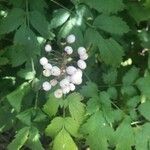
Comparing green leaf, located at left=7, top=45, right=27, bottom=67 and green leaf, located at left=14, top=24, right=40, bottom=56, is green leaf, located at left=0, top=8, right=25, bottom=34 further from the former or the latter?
green leaf, located at left=7, top=45, right=27, bottom=67

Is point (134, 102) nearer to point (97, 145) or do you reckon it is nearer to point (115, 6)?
point (97, 145)

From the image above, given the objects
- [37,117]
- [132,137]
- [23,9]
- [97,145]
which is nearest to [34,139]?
[37,117]

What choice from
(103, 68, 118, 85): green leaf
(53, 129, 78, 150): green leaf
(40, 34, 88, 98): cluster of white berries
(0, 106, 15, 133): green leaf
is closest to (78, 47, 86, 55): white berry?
(40, 34, 88, 98): cluster of white berries

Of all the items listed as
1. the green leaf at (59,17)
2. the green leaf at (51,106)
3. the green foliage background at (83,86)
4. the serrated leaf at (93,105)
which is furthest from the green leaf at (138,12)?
the green leaf at (51,106)

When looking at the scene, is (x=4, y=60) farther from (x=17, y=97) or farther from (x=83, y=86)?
(x=83, y=86)

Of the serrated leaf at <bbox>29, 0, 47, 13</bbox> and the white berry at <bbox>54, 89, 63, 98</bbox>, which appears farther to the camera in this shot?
the serrated leaf at <bbox>29, 0, 47, 13</bbox>

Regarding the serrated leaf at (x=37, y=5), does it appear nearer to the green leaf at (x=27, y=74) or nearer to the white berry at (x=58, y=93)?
the green leaf at (x=27, y=74)
